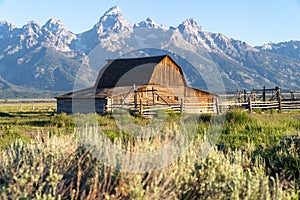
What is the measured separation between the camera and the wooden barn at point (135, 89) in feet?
109

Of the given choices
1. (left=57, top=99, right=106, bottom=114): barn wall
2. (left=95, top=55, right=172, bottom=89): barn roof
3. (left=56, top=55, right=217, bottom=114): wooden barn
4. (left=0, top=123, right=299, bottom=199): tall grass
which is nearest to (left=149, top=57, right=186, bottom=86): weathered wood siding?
(left=56, top=55, right=217, bottom=114): wooden barn

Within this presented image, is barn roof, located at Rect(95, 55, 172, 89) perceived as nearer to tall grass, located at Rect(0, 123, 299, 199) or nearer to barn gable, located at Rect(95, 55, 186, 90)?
barn gable, located at Rect(95, 55, 186, 90)

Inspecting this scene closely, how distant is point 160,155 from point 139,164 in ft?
1.94

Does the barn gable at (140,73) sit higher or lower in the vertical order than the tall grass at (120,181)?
higher

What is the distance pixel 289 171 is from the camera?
23.7 feet

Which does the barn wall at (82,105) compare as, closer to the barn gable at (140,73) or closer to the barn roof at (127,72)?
the barn gable at (140,73)

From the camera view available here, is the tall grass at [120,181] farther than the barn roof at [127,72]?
No

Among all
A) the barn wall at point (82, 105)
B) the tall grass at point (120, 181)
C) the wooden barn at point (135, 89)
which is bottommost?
the tall grass at point (120, 181)

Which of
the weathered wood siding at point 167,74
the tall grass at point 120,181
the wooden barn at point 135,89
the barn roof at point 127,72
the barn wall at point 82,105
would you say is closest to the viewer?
the tall grass at point 120,181

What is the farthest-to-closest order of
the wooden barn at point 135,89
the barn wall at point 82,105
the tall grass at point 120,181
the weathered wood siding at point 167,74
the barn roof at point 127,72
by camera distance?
the weathered wood siding at point 167,74 → the barn roof at point 127,72 → the wooden barn at point 135,89 → the barn wall at point 82,105 → the tall grass at point 120,181

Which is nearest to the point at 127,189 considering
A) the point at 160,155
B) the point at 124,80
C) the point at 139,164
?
the point at 139,164

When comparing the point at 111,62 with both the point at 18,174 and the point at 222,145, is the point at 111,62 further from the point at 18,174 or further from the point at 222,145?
the point at 18,174

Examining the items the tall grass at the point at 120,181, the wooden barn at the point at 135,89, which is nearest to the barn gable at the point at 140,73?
the wooden barn at the point at 135,89

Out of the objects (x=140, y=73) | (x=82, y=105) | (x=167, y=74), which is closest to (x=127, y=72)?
(x=140, y=73)
